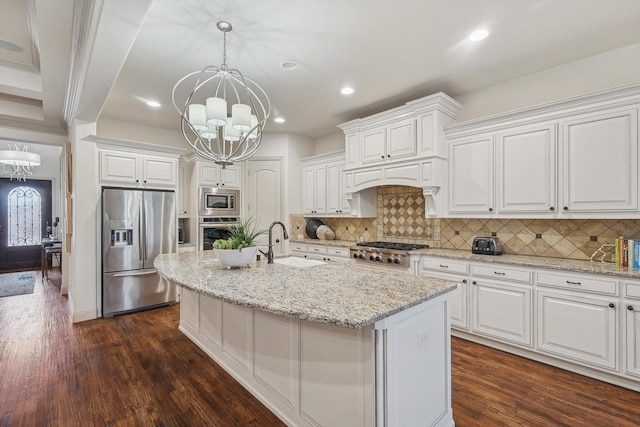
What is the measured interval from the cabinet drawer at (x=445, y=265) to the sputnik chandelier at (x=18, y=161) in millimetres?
6700

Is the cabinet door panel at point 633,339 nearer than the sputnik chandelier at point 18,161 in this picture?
Yes

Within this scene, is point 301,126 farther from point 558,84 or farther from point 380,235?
point 558,84

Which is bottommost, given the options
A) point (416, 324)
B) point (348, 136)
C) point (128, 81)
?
point (416, 324)

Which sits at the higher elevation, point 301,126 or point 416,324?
point 301,126

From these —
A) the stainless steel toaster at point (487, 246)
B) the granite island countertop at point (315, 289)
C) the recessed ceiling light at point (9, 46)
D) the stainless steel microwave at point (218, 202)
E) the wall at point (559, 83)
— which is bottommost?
the granite island countertop at point (315, 289)

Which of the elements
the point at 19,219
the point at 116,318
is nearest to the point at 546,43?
the point at 116,318

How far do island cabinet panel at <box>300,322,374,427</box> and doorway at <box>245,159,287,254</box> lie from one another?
12.3 ft

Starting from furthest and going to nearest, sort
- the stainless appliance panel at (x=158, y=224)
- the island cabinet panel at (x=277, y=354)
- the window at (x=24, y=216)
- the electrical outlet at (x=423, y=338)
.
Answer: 1. the window at (x=24, y=216)
2. the stainless appliance panel at (x=158, y=224)
3. the island cabinet panel at (x=277, y=354)
4. the electrical outlet at (x=423, y=338)

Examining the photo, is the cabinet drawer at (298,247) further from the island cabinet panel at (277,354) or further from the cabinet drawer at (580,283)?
the cabinet drawer at (580,283)

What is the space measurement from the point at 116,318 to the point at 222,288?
10.5ft

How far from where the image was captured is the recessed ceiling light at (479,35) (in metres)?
2.43

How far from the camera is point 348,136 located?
14.4 feet

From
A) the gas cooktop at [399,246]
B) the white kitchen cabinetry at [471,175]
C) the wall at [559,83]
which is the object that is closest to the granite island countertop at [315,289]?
the gas cooktop at [399,246]

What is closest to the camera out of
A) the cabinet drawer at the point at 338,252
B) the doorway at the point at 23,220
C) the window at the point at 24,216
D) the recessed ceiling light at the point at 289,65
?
the recessed ceiling light at the point at 289,65
